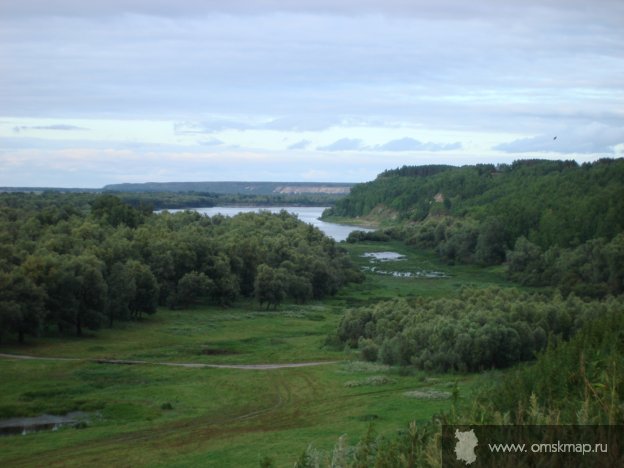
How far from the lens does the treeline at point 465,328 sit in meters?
41.5

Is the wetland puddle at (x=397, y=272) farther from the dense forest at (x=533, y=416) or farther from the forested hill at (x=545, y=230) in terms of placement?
the dense forest at (x=533, y=416)

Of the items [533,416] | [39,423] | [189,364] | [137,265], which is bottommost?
[189,364]

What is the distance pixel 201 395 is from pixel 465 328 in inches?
604

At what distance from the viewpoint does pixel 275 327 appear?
60312mm

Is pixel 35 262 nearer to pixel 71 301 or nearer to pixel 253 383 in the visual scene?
pixel 71 301

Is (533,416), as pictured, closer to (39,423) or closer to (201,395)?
(39,423)

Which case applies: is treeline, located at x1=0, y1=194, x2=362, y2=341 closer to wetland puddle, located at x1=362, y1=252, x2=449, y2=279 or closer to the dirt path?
the dirt path

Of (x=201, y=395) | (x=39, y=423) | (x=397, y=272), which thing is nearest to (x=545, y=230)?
(x=397, y=272)

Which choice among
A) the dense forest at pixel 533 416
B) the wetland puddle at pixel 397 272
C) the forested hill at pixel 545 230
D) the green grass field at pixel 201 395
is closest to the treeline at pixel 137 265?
the green grass field at pixel 201 395

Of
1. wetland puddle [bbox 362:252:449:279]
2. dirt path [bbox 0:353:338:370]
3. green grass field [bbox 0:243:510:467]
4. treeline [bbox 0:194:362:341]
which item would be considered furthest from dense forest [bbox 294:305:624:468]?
wetland puddle [bbox 362:252:449:279]

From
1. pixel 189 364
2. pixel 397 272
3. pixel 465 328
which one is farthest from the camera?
pixel 397 272

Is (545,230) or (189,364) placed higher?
(545,230)

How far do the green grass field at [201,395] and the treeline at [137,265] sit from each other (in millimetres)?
2334

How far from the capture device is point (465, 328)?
42812mm
